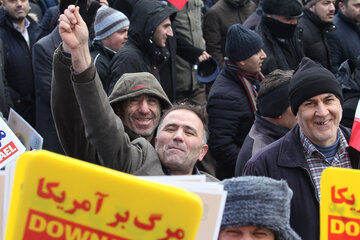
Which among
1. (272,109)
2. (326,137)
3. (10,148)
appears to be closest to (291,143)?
(326,137)

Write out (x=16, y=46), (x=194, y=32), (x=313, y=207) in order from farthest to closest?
(x=194, y=32) < (x=16, y=46) < (x=313, y=207)

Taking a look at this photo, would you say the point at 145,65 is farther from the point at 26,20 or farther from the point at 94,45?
the point at 26,20

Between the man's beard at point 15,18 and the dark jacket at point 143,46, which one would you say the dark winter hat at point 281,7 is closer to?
the dark jacket at point 143,46

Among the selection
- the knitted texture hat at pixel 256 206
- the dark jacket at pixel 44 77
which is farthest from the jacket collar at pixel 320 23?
the knitted texture hat at pixel 256 206

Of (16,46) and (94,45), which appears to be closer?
(94,45)

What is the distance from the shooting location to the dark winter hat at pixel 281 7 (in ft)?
21.8

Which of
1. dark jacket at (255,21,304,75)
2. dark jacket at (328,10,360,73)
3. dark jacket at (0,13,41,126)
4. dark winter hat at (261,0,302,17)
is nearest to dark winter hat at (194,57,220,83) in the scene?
dark jacket at (255,21,304,75)

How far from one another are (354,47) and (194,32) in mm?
1567

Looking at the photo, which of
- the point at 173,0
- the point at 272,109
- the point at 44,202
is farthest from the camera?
the point at 173,0

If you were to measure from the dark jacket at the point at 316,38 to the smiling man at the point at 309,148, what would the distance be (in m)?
3.37

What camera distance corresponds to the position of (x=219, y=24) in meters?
8.17

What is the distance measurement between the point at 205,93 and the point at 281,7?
149 cm

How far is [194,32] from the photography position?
24.8 ft

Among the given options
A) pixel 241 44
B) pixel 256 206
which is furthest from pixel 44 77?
pixel 256 206
